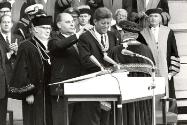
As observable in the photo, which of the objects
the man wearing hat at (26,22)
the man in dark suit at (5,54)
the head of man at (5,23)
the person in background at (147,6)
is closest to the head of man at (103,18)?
the man in dark suit at (5,54)

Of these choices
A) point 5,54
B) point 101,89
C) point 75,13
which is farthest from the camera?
point 75,13

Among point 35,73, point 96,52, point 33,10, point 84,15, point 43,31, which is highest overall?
point 33,10

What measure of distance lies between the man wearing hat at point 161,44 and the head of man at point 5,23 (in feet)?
7.32

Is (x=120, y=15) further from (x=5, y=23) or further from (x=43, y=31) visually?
(x=43, y=31)

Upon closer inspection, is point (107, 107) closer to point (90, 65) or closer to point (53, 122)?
point (90, 65)

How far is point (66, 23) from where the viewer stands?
27.3 ft

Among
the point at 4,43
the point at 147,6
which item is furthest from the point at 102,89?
the point at 147,6

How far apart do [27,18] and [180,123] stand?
3.50 meters

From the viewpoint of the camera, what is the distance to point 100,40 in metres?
8.02

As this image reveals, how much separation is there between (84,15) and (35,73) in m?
2.09

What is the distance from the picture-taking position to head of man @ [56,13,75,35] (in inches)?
327

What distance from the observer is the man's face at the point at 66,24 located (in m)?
8.30

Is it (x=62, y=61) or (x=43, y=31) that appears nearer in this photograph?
(x=62, y=61)

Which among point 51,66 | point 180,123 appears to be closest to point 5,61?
point 51,66
